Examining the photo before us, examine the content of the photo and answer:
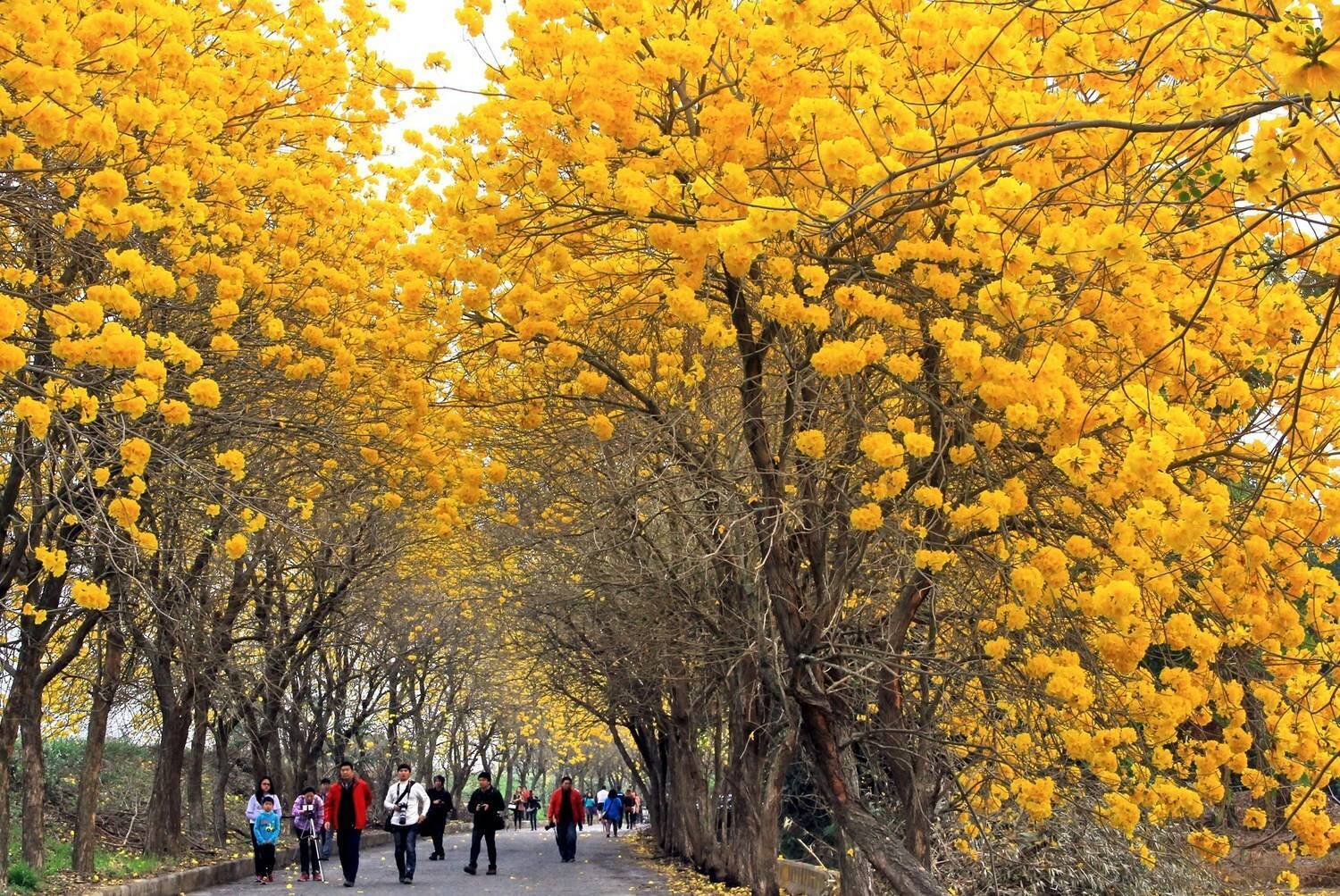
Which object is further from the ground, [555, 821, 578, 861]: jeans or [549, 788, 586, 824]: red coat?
[549, 788, 586, 824]: red coat

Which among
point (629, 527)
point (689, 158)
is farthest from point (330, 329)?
point (689, 158)

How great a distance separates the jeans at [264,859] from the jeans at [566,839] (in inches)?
306

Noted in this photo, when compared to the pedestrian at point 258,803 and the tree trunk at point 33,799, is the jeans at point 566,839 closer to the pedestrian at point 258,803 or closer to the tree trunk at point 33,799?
the pedestrian at point 258,803

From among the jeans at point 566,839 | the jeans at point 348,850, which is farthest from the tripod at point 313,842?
the jeans at point 566,839

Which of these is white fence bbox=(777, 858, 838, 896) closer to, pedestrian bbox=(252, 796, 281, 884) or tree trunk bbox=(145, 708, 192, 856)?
pedestrian bbox=(252, 796, 281, 884)

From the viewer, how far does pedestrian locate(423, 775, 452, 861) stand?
19250 mm

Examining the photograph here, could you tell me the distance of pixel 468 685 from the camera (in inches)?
1410

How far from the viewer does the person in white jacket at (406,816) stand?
15.5 m

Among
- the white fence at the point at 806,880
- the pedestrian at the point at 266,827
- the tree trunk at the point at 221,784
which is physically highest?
the tree trunk at the point at 221,784

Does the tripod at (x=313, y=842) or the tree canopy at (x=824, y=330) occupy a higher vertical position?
the tree canopy at (x=824, y=330)

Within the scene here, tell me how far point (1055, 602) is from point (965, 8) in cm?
295

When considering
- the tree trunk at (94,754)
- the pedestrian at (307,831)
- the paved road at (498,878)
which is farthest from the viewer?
the pedestrian at (307,831)

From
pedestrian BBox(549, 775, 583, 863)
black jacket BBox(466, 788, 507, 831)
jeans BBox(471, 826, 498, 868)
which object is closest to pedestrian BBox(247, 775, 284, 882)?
jeans BBox(471, 826, 498, 868)

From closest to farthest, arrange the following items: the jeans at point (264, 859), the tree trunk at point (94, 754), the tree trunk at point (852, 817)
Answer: the tree trunk at point (852, 817) → the tree trunk at point (94, 754) → the jeans at point (264, 859)
